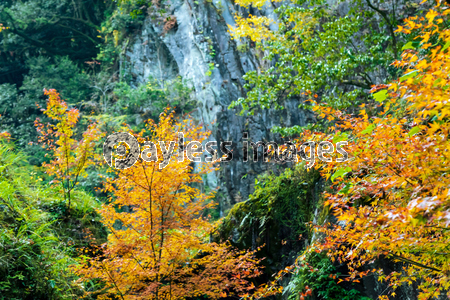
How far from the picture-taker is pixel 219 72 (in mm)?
13719

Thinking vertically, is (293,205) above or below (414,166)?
below

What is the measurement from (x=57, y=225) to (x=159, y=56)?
11808 mm

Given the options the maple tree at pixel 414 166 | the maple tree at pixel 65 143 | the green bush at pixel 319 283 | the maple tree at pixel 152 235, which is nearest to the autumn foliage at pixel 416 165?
the maple tree at pixel 414 166

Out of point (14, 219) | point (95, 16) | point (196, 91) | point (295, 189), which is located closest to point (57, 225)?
point (14, 219)

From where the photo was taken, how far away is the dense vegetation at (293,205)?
6.68 feet

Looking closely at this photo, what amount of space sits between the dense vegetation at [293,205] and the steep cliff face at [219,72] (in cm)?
563

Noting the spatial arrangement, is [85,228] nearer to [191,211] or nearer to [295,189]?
[191,211]

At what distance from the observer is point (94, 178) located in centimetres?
1162

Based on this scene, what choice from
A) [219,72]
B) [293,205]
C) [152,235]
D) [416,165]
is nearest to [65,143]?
[152,235]

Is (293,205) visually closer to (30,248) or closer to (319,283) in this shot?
(319,283)

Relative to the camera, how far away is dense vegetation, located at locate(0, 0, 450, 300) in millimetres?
2037

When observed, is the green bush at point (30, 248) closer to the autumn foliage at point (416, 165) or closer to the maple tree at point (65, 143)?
the maple tree at point (65, 143)

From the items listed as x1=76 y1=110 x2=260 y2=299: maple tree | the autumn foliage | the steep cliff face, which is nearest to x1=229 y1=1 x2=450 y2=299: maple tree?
the autumn foliage

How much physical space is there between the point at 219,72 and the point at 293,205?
9.33m
